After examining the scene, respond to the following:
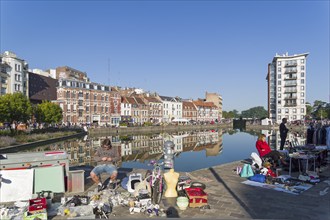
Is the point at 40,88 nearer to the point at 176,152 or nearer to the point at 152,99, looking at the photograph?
the point at 152,99

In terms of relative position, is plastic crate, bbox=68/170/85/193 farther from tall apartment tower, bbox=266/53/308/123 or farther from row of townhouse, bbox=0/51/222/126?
tall apartment tower, bbox=266/53/308/123

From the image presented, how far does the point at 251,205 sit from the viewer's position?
6.00 m

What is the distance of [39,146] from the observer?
29.2 m

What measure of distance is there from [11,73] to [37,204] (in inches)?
2273

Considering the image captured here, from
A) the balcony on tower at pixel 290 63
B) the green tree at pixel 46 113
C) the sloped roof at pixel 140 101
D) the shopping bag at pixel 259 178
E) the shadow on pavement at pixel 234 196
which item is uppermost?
the balcony on tower at pixel 290 63

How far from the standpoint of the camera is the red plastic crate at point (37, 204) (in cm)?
533

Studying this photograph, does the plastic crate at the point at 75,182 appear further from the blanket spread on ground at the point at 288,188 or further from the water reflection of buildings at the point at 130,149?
the water reflection of buildings at the point at 130,149

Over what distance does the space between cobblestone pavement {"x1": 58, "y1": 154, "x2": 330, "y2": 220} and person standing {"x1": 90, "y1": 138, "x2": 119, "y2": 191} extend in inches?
66.3

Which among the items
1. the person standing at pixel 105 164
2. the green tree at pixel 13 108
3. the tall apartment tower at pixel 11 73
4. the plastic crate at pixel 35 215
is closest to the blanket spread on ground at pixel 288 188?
→ the person standing at pixel 105 164

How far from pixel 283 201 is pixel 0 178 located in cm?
738

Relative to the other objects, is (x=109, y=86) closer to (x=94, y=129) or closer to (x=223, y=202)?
(x=94, y=129)

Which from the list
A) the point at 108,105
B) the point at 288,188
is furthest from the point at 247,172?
the point at 108,105

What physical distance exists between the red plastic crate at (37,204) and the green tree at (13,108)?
97.7ft

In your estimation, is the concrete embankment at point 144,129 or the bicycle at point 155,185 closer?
the bicycle at point 155,185
